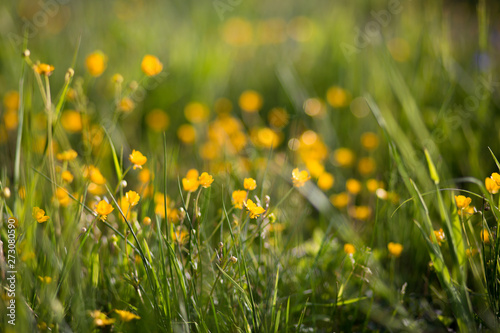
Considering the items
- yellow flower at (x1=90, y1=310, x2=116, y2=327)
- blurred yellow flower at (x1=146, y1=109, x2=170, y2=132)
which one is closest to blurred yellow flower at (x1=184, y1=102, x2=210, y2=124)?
blurred yellow flower at (x1=146, y1=109, x2=170, y2=132)

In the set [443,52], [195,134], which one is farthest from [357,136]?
[195,134]

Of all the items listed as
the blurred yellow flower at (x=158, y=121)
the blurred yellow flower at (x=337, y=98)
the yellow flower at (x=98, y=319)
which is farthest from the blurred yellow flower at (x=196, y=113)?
the yellow flower at (x=98, y=319)

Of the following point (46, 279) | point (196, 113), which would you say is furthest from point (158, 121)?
point (46, 279)

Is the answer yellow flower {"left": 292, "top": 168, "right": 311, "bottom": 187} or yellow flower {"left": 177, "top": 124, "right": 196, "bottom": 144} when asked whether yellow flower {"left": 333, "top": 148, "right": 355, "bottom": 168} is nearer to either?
yellow flower {"left": 177, "top": 124, "right": 196, "bottom": 144}

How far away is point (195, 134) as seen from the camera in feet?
7.32

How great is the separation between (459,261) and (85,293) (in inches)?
37.7

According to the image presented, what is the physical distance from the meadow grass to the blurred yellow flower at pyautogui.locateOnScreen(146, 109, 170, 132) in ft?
0.05

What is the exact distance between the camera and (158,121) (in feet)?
7.91

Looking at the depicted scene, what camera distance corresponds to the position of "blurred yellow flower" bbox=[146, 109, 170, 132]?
7.90ft

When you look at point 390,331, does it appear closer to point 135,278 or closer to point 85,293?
point 135,278

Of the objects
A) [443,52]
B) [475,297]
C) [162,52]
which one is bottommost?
[475,297]

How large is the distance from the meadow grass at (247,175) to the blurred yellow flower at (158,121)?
16 mm

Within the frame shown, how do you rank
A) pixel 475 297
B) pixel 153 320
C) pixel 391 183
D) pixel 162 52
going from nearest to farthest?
→ pixel 153 320 → pixel 475 297 → pixel 391 183 → pixel 162 52

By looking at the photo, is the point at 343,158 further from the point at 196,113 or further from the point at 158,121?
the point at 158,121
